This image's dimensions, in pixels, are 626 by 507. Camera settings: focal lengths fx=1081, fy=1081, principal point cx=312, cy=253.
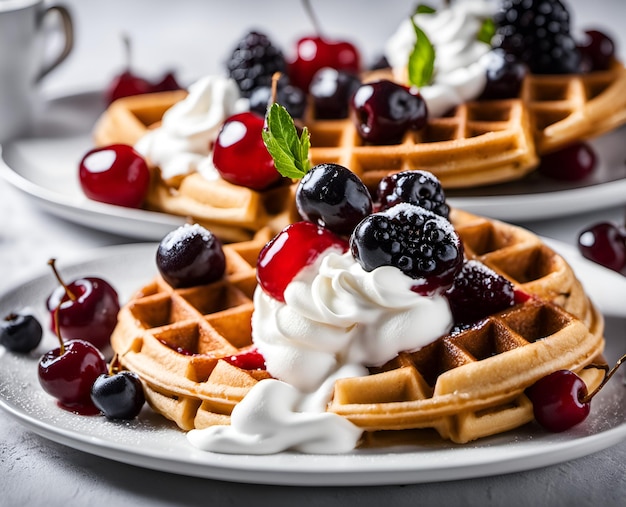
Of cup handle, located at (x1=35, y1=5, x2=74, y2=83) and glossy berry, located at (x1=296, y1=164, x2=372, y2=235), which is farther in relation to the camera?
cup handle, located at (x1=35, y1=5, x2=74, y2=83)

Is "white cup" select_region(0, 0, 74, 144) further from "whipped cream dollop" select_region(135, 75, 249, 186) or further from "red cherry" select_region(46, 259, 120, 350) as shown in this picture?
"red cherry" select_region(46, 259, 120, 350)

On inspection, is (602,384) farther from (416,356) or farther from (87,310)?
(87,310)

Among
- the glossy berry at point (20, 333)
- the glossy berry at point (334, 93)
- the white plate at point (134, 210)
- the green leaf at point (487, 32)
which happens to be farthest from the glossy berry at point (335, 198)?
the green leaf at point (487, 32)

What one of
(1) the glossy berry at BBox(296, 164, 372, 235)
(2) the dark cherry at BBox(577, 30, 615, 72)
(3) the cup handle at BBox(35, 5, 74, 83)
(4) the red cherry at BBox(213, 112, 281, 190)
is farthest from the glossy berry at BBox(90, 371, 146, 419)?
(2) the dark cherry at BBox(577, 30, 615, 72)

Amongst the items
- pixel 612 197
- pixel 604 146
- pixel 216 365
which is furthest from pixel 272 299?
pixel 604 146

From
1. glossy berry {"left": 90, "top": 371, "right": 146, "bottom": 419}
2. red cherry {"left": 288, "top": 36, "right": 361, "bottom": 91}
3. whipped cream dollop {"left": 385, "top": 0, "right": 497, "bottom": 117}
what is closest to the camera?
glossy berry {"left": 90, "top": 371, "right": 146, "bottom": 419}

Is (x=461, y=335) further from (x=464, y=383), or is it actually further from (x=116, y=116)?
(x=116, y=116)

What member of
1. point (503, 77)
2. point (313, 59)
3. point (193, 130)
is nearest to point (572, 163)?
point (503, 77)
